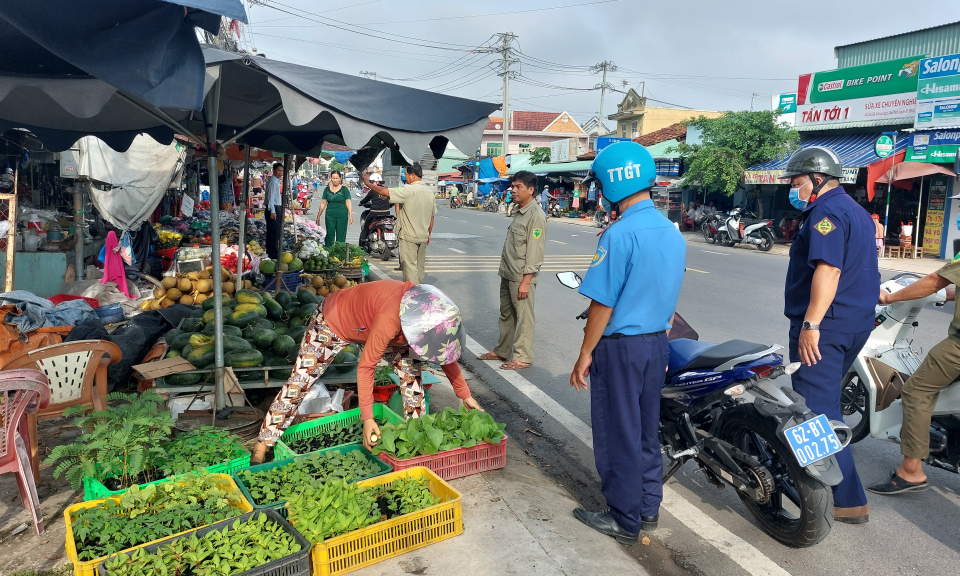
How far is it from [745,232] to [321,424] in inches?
700

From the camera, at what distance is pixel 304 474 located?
3.54m

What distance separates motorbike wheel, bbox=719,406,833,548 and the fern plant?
298 centimetres

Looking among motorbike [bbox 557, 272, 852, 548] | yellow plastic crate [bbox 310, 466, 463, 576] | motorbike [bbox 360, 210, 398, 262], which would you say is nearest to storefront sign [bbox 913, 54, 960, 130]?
motorbike [bbox 360, 210, 398, 262]

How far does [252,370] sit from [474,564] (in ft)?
9.03

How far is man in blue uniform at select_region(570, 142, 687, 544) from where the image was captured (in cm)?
308

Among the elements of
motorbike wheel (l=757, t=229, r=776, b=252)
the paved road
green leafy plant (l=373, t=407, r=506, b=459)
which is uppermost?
motorbike wheel (l=757, t=229, r=776, b=252)

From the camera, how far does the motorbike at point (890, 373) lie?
12.9 ft

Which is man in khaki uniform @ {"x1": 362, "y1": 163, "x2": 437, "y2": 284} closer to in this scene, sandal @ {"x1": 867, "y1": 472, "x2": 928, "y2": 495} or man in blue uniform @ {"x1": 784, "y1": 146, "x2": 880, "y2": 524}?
man in blue uniform @ {"x1": 784, "y1": 146, "x2": 880, "y2": 524}

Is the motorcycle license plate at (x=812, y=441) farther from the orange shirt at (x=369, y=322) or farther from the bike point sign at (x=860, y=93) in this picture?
the bike point sign at (x=860, y=93)

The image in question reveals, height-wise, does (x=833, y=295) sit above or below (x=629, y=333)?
above

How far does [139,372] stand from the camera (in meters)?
4.84

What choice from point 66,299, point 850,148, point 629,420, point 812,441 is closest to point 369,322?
point 629,420

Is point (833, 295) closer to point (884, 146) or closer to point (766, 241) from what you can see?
point (884, 146)

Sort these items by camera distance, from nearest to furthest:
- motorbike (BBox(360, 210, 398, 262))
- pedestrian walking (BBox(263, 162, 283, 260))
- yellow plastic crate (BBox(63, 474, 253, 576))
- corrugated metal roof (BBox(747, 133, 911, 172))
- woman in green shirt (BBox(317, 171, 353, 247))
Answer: yellow plastic crate (BBox(63, 474, 253, 576))
pedestrian walking (BBox(263, 162, 283, 260))
woman in green shirt (BBox(317, 171, 353, 247))
motorbike (BBox(360, 210, 398, 262))
corrugated metal roof (BBox(747, 133, 911, 172))
